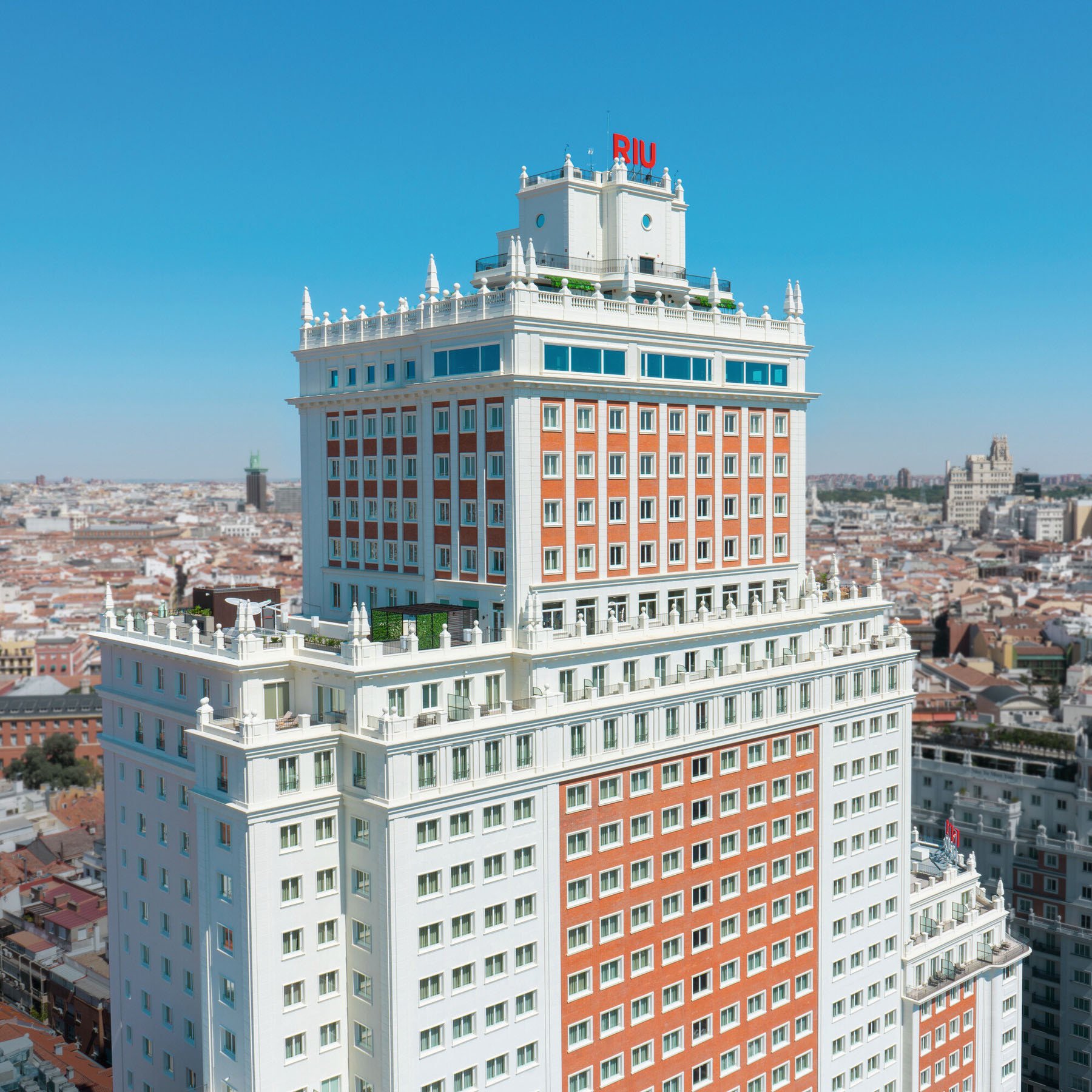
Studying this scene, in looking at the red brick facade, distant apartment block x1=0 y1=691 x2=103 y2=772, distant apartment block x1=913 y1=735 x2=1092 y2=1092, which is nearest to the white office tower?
the red brick facade

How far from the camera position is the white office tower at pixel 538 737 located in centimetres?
4638

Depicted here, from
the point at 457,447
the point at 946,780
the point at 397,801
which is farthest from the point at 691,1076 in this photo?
the point at 946,780

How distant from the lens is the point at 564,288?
5591 cm

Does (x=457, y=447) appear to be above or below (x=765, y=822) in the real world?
above

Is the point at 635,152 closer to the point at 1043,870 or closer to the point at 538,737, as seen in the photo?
the point at 538,737

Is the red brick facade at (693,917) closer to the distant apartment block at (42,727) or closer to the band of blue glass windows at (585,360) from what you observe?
the band of blue glass windows at (585,360)

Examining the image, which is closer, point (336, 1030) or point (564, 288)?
point (336, 1030)

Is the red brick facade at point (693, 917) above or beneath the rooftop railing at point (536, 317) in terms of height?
beneath

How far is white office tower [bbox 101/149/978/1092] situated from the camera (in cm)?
4638

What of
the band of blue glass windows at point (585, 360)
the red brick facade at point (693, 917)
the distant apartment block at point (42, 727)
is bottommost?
the distant apartment block at point (42, 727)

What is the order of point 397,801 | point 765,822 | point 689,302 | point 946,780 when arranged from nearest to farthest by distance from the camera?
point 397,801, point 765,822, point 689,302, point 946,780

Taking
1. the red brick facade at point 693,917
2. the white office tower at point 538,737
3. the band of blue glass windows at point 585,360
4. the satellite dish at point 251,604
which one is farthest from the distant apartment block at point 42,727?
the band of blue glass windows at point 585,360

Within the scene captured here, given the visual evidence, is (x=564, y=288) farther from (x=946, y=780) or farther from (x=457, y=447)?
(x=946, y=780)

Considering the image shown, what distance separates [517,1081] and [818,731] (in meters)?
24.2
